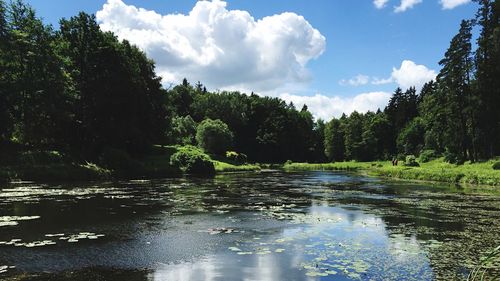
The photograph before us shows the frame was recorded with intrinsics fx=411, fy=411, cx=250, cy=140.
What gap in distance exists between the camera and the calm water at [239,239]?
11570mm

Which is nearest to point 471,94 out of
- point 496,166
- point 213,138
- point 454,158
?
point 454,158

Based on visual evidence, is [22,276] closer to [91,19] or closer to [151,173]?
[151,173]

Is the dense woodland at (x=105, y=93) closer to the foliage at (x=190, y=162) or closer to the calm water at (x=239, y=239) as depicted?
the foliage at (x=190, y=162)

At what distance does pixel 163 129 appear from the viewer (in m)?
73.2

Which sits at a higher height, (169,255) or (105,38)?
(105,38)

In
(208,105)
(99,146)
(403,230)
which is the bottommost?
(403,230)

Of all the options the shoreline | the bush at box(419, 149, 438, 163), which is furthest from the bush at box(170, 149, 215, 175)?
the bush at box(419, 149, 438, 163)

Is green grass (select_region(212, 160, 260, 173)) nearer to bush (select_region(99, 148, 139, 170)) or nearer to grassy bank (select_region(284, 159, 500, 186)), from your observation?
bush (select_region(99, 148, 139, 170))

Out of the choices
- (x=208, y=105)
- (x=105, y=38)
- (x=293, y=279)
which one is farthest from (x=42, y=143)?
(x=208, y=105)

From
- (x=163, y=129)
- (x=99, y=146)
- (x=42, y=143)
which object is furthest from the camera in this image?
(x=163, y=129)

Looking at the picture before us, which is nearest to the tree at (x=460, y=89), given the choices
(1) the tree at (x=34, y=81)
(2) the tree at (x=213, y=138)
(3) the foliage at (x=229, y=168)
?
(3) the foliage at (x=229, y=168)

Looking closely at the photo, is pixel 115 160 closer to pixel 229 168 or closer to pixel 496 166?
pixel 229 168

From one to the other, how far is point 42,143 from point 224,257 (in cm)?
4938

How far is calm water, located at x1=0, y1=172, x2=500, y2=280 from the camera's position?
456 inches
